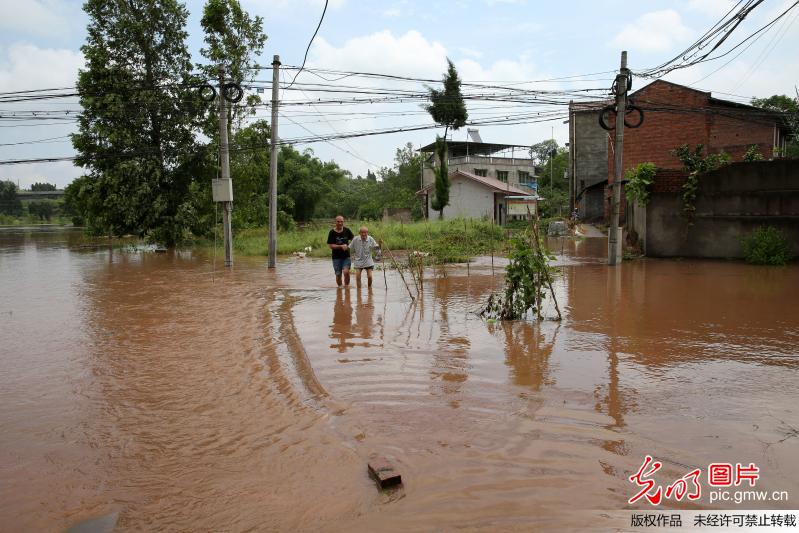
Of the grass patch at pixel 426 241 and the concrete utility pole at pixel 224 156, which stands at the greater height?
the concrete utility pole at pixel 224 156

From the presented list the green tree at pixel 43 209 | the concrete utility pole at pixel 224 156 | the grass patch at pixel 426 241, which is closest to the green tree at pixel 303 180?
the grass patch at pixel 426 241

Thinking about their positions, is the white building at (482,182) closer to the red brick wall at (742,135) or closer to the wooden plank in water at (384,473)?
the red brick wall at (742,135)

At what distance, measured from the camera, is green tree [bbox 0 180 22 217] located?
83625 mm

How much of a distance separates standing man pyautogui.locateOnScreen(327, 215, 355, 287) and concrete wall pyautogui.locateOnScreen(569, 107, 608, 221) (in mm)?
30038

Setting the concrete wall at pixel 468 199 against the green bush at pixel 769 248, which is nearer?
the green bush at pixel 769 248

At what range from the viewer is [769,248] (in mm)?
15156

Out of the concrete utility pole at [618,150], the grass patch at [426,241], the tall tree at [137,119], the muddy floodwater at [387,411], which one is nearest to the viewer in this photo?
the muddy floodwater at [387,411]

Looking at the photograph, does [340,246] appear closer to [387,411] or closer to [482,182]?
[387,411]

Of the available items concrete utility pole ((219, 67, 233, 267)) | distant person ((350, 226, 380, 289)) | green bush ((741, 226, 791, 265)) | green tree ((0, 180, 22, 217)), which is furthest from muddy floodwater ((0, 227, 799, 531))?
green tree ((0, 180, 22, 217))

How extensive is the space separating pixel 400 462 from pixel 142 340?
5794 mm

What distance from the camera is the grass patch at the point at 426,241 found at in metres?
21.8

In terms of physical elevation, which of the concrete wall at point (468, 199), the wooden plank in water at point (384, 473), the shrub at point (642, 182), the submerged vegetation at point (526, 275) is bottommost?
the wooden plank in water at point (384, 473)

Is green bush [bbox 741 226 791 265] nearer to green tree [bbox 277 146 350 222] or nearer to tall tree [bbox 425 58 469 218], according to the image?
tall tree [bbox 425 58 469 218]

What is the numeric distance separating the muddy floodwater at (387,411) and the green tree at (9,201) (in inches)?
3471
